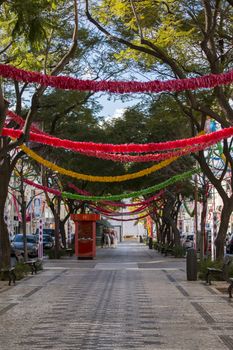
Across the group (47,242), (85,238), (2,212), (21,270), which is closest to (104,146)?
(2,212)

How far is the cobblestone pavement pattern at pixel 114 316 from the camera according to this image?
10.4 meters

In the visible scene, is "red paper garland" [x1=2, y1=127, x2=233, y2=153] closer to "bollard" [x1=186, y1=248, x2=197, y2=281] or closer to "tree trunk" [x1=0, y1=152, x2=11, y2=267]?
"bollard" [x1=186, y1=248, x2=197, y2=281]

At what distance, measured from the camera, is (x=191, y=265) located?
22609mm

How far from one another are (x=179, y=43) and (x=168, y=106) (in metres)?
5.84

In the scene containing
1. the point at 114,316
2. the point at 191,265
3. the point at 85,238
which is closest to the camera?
the point at 114,316

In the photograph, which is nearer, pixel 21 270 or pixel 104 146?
pixel 104 146

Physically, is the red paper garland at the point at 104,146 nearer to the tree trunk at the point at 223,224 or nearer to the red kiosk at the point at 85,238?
the tree trunk at the point at 223,224

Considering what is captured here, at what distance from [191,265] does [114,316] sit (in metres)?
9.42

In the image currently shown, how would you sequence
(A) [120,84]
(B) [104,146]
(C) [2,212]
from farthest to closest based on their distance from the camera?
1. (C) [2,212]
2. (B) [104,146]
3. (A) [120,84]

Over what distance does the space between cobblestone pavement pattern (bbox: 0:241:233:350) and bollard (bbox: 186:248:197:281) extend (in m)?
0.62

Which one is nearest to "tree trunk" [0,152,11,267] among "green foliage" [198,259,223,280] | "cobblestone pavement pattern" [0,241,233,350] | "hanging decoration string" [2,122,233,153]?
"cobblestone pavement pattern" [0,241,233,350]

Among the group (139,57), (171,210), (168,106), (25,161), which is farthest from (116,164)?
(139,57)

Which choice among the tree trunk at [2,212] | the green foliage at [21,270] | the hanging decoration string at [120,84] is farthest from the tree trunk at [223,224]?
the hanging decoration string at [120,84]

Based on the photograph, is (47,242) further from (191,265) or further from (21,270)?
(191,265)
